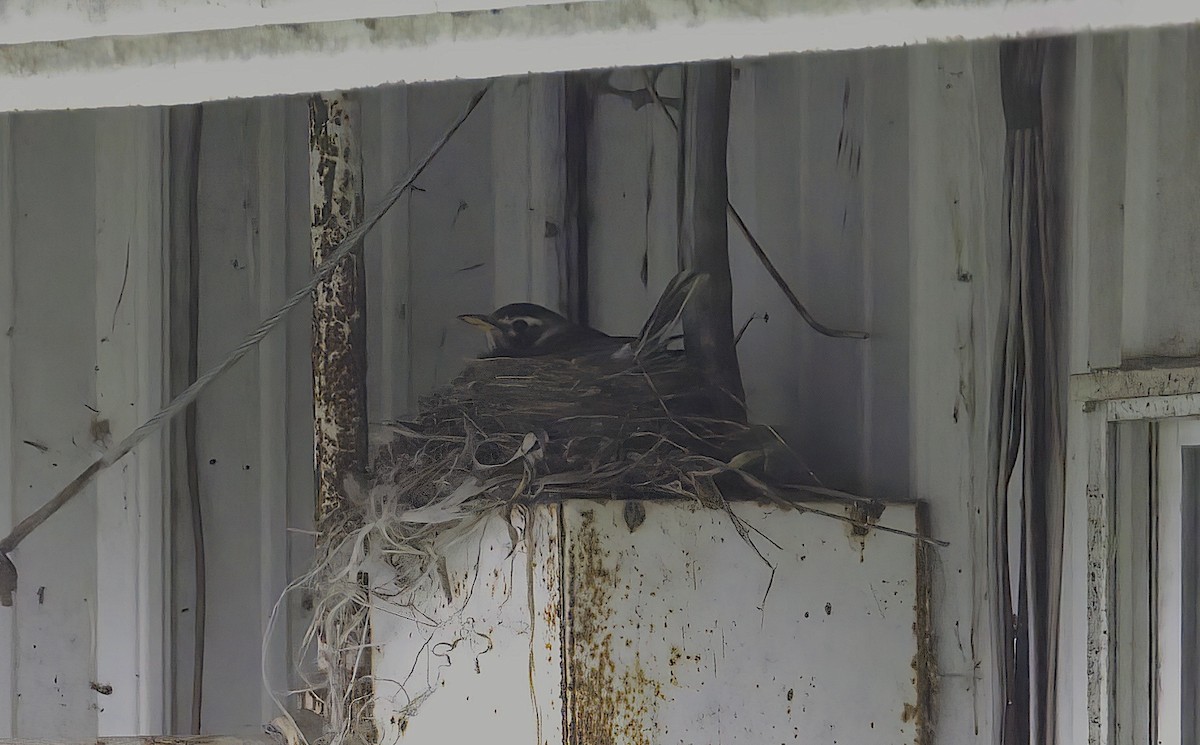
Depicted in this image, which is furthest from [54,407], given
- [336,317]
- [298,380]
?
[336,317]

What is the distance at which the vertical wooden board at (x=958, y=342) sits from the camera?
6.01 feet

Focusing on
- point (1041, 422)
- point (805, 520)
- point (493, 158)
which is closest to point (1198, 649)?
point (1041, 422)

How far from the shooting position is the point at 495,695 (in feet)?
5.51

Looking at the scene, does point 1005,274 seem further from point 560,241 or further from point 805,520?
point 560,241

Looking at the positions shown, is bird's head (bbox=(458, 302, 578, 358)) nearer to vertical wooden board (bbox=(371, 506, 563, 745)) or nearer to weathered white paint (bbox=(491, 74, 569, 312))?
weathered white paint (bbox=(491, 74, 569, 312))

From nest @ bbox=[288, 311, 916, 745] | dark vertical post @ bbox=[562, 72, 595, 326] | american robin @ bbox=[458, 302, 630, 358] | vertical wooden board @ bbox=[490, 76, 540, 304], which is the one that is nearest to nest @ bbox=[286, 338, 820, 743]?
nest @ bbox=[288, 311, 916, 745]

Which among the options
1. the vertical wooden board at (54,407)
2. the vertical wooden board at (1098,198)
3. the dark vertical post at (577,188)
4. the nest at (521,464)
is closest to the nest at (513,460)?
the nest at (521,464)

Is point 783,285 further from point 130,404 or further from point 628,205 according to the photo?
point 130,404

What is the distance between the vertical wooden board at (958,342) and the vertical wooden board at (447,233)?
1.10 meters

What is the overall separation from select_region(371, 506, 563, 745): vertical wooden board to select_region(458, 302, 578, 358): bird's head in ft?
1.71

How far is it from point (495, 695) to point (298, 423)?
51.8 inches

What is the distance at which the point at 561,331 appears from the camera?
7.29 ft

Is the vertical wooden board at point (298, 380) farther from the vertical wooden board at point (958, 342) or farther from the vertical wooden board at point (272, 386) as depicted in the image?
the vertical wooden board at point (958, 342)

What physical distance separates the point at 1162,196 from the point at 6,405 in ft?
7.63
